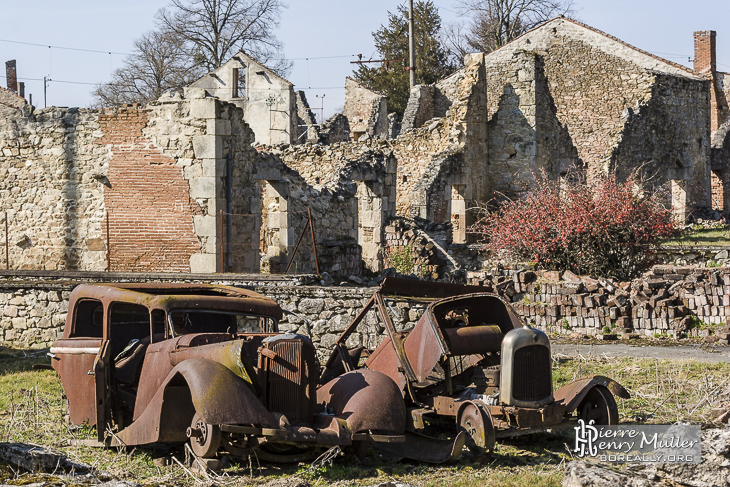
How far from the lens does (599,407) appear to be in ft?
23.8

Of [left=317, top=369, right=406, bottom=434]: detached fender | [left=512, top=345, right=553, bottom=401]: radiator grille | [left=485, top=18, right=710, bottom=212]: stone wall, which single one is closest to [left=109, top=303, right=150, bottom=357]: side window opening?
[left=317, top=369, right=406, bottom=434]: detached fender

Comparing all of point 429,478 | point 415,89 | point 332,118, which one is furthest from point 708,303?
point 332,118

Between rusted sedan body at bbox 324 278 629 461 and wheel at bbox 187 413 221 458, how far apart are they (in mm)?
1575

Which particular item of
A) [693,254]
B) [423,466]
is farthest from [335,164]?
[423,466]

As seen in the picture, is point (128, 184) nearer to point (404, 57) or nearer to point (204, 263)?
point (204, 263)

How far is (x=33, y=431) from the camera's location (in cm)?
770

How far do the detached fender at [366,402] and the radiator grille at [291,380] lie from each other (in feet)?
1.02

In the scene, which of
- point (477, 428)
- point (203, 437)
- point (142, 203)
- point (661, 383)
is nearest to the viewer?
point (203, 437)

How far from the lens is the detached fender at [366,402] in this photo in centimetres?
660

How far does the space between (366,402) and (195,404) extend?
1.28 m

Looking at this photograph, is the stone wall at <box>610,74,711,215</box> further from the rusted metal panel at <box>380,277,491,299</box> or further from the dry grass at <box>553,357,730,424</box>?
the rusted metal panel at <box>380,277,491,299</box>

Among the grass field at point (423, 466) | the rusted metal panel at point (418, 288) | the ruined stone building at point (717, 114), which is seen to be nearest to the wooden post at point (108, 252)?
the grass field at point (423, 466)

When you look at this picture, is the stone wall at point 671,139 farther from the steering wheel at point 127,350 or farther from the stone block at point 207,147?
the steering wheel at point 127,350

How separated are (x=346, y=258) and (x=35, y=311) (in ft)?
26.6
